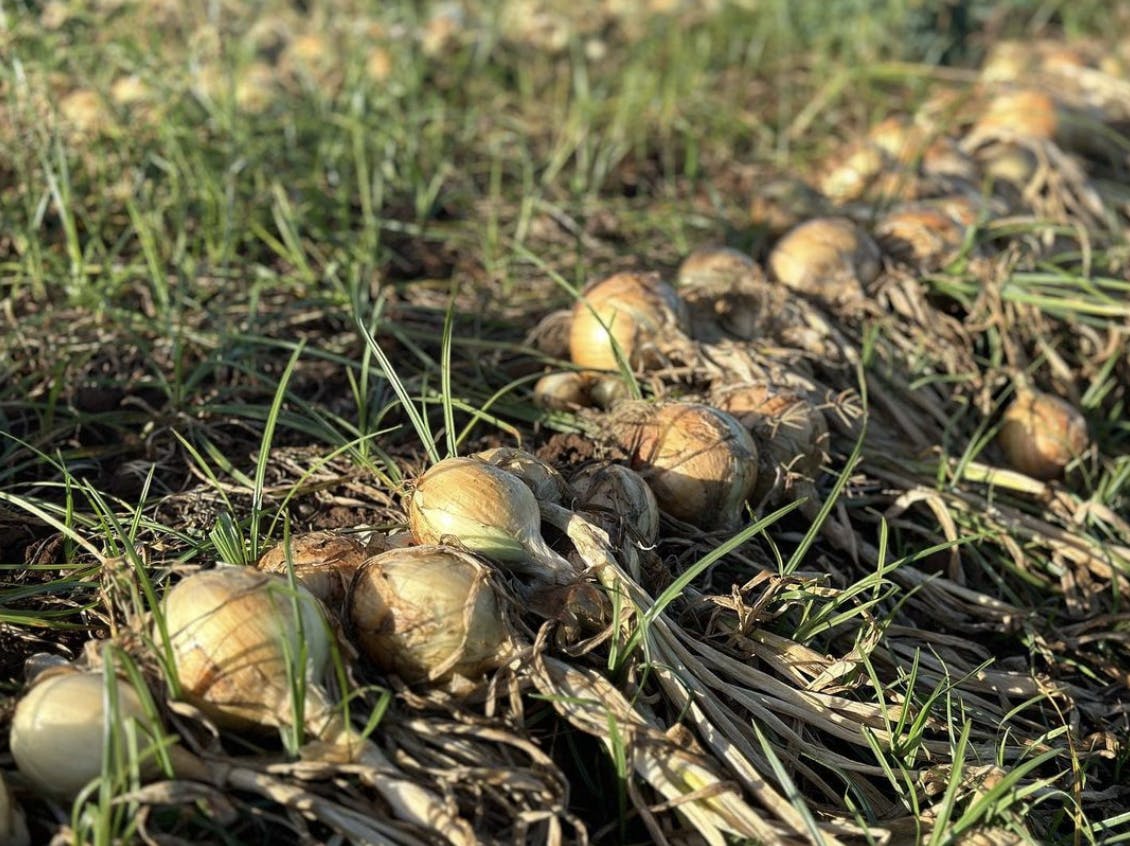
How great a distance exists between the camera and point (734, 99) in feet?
13.3

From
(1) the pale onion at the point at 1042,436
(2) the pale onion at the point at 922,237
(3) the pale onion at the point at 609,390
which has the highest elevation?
(2) the pale onion at the point at 922,237

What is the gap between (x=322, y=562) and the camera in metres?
1.54

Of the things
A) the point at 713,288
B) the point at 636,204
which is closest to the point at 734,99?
the point at 636,204

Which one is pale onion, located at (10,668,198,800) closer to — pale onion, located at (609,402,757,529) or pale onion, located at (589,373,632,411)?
pale onion, located at (609,402,757,529)

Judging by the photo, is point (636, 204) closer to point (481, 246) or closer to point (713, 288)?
point (481, 246)

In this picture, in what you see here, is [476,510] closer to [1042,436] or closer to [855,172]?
[1042,436]

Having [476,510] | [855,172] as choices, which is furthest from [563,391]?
[855,172]

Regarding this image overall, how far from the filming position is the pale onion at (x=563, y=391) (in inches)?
86.7

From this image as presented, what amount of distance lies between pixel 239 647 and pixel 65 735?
21 cm

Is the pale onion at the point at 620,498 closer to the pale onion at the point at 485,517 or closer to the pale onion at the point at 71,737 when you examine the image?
the pale onion at the point at 485,517

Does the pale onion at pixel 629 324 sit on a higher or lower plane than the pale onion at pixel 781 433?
higher

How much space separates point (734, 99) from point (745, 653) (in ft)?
9.29

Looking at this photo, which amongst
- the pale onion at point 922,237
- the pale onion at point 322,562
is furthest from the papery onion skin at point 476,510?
the pale onion at point 922,237

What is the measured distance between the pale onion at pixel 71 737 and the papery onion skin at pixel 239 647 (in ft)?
0.24
